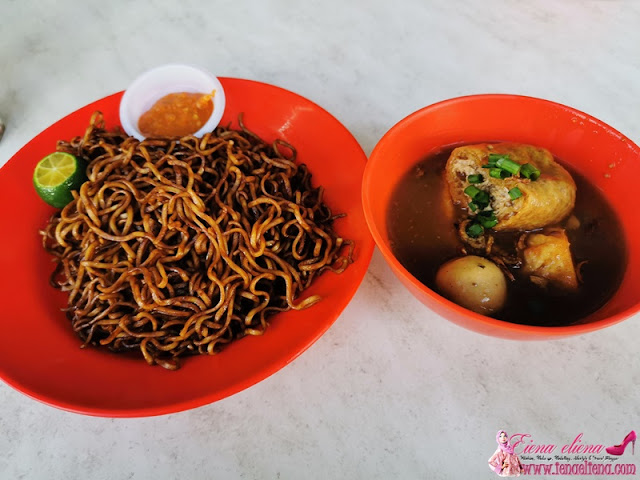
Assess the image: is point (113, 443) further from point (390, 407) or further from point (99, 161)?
point (99, 161)

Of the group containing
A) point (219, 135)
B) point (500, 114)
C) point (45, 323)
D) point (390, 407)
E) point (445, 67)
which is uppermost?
point (500, 114)

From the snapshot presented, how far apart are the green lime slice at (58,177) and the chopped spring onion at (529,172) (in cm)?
176

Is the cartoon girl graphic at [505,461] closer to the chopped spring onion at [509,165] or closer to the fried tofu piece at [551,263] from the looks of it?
the fried tofu piece at [551,263]

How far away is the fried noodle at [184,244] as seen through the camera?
1.74m

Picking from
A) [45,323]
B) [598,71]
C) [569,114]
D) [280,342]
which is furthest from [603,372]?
[45,323]

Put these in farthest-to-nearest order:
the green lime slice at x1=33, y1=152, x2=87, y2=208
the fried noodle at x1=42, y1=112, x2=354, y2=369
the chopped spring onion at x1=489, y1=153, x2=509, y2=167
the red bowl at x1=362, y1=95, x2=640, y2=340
A: 1. the green lime slice at x1=33, y1=152, x2=87, y2=208
2. the fried noodle at x1=42, y1=112, x2=354, y2=369
3. the chopped spring onion at x1=489, y1=153, x2=509, y2=167
4. the red bowl at x1=362, y1=95, x2=640, y2=340

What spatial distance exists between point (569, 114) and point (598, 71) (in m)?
1.14

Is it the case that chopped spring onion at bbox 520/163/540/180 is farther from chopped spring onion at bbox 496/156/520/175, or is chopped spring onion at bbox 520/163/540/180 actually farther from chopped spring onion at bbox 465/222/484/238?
chopped spring onion at bbox 465/222/484/238

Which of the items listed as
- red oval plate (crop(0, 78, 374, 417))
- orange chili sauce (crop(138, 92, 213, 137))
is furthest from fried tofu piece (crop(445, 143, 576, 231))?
orange chili sauce (crop(138, 92, 213, 137))

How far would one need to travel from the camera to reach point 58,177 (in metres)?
1.92

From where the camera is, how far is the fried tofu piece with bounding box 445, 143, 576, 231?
5.00ft

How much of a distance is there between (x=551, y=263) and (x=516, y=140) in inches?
19.3

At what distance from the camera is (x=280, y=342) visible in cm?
158

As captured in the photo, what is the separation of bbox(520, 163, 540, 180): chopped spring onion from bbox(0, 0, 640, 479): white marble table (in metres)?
0.61
